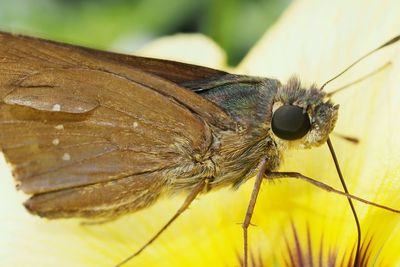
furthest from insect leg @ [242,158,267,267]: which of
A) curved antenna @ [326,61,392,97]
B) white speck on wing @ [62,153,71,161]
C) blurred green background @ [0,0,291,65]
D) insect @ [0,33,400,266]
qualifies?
blurred green background @ [0,0,291,65]

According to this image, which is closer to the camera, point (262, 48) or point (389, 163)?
point (389, 163)

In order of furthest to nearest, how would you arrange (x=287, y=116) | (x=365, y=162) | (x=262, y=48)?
(x=262, y=48) < (x=365, y=162) < (x=287, y=116)

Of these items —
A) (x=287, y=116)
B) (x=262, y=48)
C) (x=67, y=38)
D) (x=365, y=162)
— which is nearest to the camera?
(x=287, y=116)

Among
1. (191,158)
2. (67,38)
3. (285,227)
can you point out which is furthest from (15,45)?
(67,38)

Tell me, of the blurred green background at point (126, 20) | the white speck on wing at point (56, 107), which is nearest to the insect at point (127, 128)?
the white speck on wing at point (56, 107)

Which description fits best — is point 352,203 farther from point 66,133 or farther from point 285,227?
point 66,133

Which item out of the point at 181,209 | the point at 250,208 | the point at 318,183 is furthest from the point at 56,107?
the point at 318,183
